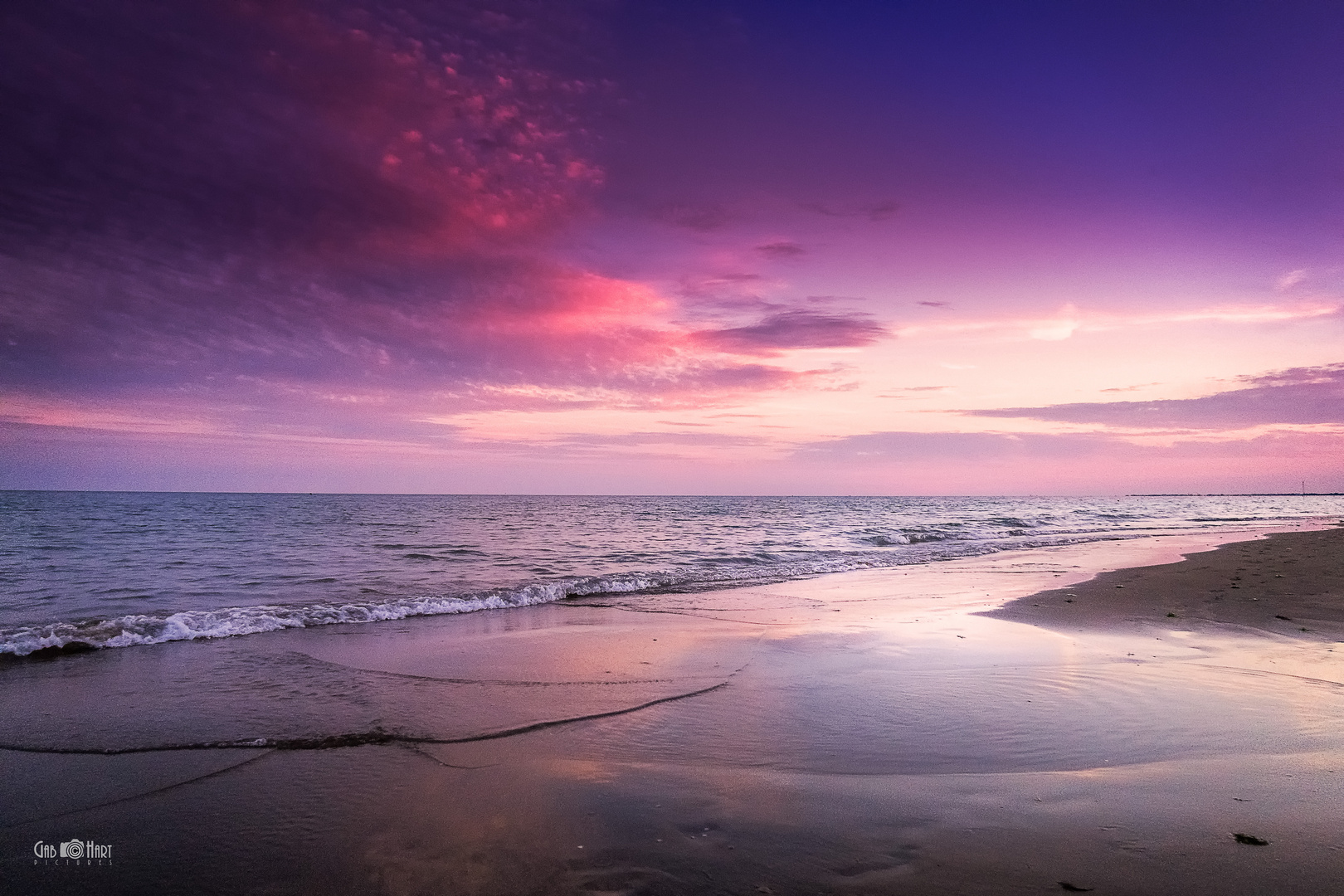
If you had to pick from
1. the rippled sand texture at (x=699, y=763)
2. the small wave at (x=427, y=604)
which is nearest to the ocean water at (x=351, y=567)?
the small wave at (x=427, y=604)

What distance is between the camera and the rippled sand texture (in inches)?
144

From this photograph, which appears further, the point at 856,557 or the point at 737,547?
Result: the point at 737,547

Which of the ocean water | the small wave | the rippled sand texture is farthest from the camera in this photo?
the ocean water

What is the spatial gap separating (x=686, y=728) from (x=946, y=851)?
8.84 feet

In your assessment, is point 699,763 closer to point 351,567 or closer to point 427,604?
point 427,604

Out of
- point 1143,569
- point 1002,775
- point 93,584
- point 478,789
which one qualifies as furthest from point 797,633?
point 93,584

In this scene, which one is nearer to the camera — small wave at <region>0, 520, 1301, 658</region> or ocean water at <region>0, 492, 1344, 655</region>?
small wave at <region>0, 520, 1301, 658</region>

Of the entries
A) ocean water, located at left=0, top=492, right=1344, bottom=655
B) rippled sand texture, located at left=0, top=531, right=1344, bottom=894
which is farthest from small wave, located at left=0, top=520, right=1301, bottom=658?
rippled sand texture, located at left=0, top=531, right=1344, bottom=894

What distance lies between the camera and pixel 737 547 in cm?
2866

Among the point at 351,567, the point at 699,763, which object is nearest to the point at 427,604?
the point at 351,567

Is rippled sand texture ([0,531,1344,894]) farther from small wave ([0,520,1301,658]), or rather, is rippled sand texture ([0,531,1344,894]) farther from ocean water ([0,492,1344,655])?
ocean water ([0,492,1344,655])

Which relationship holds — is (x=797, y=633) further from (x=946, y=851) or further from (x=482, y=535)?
(x=482, y=535)

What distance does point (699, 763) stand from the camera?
204 inches

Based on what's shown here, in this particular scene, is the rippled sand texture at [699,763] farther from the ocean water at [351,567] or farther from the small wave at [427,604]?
the ocean water at [351,567]
